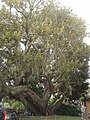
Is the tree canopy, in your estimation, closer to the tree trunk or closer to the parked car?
the tree trunk

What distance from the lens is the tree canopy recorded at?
23.2 meters

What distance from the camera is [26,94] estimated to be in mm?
29094

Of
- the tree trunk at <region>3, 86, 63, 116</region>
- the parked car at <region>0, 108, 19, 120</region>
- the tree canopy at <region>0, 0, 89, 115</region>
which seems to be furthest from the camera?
the tree trunk at <region>3, 86, 63, 116</region>

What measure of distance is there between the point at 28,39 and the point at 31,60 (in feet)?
6.04

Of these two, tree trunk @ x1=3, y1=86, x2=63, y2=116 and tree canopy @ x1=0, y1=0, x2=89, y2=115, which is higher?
tree canopy @ x1=0, y1=0, x2=89, y2=115

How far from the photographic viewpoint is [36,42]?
24406mm

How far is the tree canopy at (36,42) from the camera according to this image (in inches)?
912

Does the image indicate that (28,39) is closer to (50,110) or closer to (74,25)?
(74,25)

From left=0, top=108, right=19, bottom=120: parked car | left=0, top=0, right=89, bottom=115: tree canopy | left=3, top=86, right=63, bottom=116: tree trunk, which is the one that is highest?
left=0, top=0, right=89, bottom=115: tree canopy

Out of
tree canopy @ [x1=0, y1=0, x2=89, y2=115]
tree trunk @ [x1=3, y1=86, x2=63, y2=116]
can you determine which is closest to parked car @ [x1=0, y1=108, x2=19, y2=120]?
tree canopy @ [x1=0, y1=0, x2=89, y2=115]

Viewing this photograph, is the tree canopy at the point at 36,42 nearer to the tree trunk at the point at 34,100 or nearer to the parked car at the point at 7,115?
the tree trunk at the point at 34,100

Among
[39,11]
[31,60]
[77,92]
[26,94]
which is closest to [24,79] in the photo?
[26,94]

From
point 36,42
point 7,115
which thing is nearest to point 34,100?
point 36,42

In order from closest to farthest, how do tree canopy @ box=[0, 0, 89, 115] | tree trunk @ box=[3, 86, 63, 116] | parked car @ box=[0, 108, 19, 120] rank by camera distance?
parked car @ box=[0, 108, 19, 120], tree canopy @ box=[0, 0, 89, 115], tree trunk @ box=[3, 86, 63, 116]
